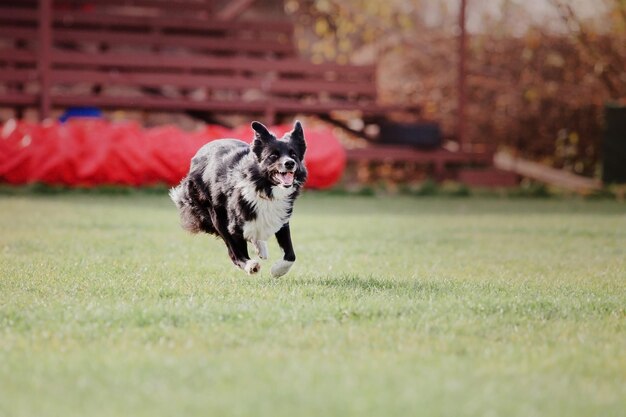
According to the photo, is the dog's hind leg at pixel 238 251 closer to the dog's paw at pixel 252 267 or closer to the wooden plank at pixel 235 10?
the dog's paw at pixel 252 267

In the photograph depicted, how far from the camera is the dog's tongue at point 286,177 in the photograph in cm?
641

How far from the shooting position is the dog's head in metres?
6.39

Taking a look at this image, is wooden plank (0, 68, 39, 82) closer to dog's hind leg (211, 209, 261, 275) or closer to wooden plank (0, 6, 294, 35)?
wooden plank (0, 6, 294, 35)

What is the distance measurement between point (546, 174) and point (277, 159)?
1449 cm

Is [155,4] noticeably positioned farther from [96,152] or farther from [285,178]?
[285,178]

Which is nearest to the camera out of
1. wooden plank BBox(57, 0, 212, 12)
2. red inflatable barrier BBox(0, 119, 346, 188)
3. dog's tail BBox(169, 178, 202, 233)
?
dog's tail BBox(169, 178, 202, 233)

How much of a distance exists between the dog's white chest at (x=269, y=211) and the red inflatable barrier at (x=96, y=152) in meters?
8.62

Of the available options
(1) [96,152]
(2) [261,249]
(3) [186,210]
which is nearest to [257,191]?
(2) [261,249]

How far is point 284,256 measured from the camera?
655 centimetres

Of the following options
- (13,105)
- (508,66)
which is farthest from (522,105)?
(13,105)

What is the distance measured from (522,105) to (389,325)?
53.8 ft

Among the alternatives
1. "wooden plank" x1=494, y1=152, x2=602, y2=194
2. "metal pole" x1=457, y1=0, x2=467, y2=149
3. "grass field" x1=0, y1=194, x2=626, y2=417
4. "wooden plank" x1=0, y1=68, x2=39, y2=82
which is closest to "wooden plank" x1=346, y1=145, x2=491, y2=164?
"metal pole" x1=457, y1=0, x2=467, y2=149

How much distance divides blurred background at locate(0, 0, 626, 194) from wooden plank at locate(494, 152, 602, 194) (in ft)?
0.14

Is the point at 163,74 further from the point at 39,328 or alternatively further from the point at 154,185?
the point at 39,328
